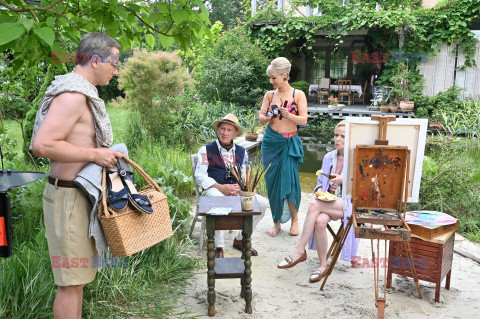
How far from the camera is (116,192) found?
7.39 feet

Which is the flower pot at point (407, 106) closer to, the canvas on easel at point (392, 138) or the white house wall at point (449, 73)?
the white house wall at point (449, 73)

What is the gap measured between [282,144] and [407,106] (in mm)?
8091

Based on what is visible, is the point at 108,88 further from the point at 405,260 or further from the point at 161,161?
the point at 405,260

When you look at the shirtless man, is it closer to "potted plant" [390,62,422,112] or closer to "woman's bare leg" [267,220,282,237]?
"woman's bare leg" [267,220,282,237]

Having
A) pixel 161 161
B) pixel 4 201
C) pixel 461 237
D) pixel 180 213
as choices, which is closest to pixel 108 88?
pixel 161 161

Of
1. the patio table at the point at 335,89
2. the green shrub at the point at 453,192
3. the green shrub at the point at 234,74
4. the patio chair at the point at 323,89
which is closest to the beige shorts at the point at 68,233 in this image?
the green shrub at the point at 453,192

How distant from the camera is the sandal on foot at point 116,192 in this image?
87.2 inches

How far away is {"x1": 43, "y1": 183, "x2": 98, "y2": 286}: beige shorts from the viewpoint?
7.07ft

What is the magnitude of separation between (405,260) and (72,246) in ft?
8.07

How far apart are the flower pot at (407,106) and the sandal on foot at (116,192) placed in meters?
10.6

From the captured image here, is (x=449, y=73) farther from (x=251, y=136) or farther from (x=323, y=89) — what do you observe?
(x=251, y=136)

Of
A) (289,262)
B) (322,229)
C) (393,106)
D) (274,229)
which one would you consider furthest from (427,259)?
(393,106)

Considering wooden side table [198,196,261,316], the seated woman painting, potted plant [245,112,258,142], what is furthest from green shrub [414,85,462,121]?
wooden side table [198,196,261,316]

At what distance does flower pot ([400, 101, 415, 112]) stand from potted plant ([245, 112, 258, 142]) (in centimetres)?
403
